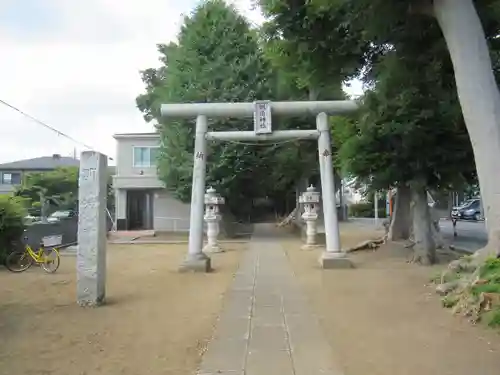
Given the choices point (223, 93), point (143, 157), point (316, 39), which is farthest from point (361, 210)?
point (316, 39)

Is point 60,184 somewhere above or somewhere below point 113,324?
above

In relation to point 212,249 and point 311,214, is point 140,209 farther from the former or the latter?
point 311,214

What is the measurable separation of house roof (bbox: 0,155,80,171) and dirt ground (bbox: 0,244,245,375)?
44786mm

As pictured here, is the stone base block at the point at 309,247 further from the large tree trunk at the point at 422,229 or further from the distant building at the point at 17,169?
the distant building at the point at 17,169

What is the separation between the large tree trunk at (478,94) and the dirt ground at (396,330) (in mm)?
1799

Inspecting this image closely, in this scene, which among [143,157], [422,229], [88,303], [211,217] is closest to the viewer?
[88,303]

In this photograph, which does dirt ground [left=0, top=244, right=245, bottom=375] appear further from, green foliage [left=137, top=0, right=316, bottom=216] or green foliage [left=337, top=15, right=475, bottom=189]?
green foliage [left=137, top=0, right=316, bottom=216]

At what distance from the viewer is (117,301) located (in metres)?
9.15

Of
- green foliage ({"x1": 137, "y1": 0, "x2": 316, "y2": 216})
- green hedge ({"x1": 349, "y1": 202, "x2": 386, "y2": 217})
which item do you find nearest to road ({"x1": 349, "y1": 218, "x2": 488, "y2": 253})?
green foliage ({"x1": 137, "y1": 0, "x2": 316, "y2": 216})

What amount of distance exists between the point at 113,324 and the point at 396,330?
11.8 ft

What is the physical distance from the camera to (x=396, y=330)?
688cm

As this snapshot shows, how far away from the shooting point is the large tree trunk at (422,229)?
14180 mm

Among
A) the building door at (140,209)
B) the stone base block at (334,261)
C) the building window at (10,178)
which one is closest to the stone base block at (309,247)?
the stone base block at (334,261)

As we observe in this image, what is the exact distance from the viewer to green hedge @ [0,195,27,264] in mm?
14664
